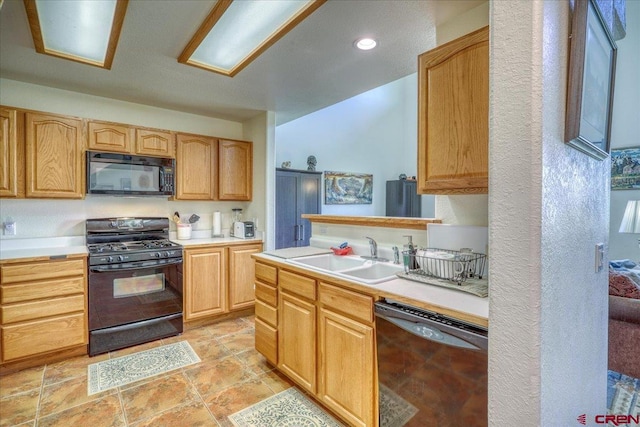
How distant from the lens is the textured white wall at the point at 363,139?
569 cm

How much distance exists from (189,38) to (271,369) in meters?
2.45

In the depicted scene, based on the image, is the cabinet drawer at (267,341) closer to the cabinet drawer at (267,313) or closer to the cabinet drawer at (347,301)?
the cabinet drawer at (267,313)

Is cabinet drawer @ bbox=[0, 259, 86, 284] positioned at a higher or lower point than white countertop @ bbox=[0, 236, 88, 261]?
lower

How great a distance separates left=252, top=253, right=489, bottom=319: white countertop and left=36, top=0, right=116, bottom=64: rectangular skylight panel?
2.07 meters

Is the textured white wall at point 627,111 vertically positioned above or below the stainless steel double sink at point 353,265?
above

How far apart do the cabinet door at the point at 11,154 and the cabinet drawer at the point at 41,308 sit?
0.93 m

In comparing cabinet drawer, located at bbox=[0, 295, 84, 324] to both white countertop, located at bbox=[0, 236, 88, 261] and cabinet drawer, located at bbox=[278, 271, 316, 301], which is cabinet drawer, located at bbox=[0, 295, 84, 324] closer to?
white countertop, located at bbox=[0, 236, 88, 261]

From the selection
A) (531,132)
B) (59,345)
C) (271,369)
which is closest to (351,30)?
(531,132)

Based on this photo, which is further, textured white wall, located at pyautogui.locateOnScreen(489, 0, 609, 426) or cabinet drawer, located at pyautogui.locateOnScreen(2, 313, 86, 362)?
cabinet drawer, located at pyautogui.locateOnScreen(2, 313, 86, 362)

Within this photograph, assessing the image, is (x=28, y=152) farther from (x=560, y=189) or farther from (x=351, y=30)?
(x=560, y=189)

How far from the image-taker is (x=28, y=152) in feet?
8.68

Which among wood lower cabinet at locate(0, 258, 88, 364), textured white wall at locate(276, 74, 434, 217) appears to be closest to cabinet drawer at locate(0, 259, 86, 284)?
wood lower cabinet at locate(0, 258, 88, 364)

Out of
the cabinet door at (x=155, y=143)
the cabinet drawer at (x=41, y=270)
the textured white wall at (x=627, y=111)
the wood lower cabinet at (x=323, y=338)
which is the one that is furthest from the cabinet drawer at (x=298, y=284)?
the textured white wall at (x=627, y=111)

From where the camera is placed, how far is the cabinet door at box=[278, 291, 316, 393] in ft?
6.26
